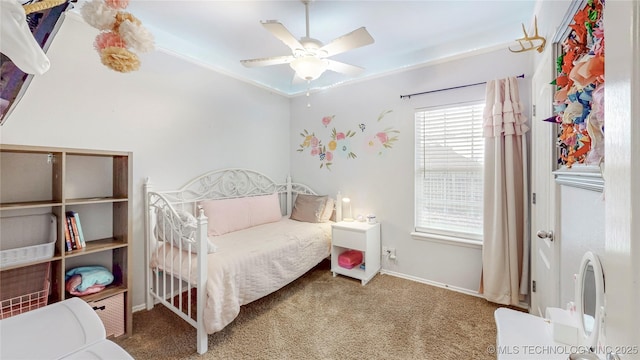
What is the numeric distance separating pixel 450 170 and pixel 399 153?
0.56m

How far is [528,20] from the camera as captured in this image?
2.11m

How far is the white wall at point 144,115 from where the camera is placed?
5.93 ft

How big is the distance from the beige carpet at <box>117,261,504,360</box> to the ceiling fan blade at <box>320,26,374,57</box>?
209cm

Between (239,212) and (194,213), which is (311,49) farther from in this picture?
(194,213)

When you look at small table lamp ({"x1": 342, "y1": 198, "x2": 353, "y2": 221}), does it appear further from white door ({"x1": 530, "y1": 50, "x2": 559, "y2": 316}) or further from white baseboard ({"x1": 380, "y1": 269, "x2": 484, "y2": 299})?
white door ({"x1": 530, "y1": 50, "x2": 559, "y2": 316})

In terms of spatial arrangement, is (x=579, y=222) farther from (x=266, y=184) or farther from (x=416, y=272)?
(x=266, y=184)

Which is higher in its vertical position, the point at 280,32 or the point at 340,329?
the point at 280,32

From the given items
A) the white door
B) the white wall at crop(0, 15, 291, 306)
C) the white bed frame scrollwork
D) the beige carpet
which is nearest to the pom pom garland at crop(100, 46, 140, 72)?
the white bed frame scrollwork

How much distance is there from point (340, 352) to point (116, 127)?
251cm

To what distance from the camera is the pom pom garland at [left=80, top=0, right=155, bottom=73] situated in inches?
28.4

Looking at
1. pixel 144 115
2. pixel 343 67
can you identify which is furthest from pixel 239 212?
pixel 343 67

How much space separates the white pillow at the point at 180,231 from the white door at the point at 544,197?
2.20 m

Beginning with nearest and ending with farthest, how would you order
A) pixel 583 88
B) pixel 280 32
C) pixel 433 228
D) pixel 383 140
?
Result: 1. pixel 583 88
2. pixel 280 32
3. pixel 433 228
4. pixel 383 140

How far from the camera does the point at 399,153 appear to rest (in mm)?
2891
